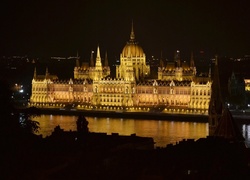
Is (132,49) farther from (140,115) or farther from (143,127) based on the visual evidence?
(143,127)

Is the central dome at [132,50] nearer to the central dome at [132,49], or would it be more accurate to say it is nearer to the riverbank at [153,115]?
the central dome at [132,49]

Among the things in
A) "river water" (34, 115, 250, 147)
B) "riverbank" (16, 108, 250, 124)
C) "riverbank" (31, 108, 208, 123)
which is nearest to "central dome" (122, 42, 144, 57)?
"riverbank" (16, 108, 250, 124)

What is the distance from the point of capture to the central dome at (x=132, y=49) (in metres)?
68.2

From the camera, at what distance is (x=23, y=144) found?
15984 millimetres

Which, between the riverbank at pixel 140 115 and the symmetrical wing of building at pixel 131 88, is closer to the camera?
the riverbank at pixel 140 115

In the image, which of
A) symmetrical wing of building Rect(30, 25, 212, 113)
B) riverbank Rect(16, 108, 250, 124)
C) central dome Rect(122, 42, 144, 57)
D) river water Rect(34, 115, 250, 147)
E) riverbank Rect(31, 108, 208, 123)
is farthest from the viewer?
central dome Rect(122, 42, 144, 57)

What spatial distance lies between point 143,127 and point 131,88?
18.1 m

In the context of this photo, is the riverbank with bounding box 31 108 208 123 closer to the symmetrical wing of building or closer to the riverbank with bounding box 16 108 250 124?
the riverbank with bounding box 16 108 250 124

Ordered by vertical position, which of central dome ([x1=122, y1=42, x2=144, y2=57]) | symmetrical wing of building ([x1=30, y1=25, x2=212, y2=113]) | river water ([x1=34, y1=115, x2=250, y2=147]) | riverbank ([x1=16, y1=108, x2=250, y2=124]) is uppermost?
central dome ([x1=122, y1=42, x2=144, y2=57])

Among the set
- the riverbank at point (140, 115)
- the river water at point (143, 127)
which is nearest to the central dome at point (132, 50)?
the riverbank at point (140, 115)

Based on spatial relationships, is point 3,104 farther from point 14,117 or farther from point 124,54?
point 124,54

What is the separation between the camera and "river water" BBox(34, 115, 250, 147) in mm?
40359

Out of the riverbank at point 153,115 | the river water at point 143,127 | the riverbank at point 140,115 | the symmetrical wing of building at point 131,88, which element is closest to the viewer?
the river water at point 143,127

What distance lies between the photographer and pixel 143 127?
46812 mm
